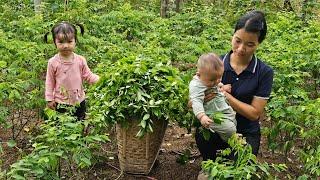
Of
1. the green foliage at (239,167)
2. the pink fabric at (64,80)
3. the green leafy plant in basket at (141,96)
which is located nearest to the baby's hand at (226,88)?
the green leafy plant in basket at (141,96)

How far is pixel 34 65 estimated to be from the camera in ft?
15.9

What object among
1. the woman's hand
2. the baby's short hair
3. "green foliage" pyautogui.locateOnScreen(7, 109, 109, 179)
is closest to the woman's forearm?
the woman's hand

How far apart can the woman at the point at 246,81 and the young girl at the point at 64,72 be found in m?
1.33

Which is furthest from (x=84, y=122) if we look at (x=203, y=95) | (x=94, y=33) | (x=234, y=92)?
(x=94, y=33)

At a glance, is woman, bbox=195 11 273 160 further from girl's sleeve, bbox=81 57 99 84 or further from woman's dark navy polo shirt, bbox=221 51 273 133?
girl's sleeve, bbox=81 57 99 84

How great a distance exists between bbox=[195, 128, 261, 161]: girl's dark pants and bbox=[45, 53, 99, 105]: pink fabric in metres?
1.30

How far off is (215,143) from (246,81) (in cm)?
55

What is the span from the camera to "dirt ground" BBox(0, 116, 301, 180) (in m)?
3.91

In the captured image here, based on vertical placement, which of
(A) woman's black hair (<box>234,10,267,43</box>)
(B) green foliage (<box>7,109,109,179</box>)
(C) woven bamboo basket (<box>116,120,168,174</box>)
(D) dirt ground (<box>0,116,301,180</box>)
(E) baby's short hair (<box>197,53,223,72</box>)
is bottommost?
(D) dirt ground (<box>0,116,301,180</box>)

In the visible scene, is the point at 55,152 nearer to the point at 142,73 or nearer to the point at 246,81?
the point at 142,73

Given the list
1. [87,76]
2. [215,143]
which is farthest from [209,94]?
[87,76]

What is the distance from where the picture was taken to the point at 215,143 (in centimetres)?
350

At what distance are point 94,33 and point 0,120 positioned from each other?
3.47 metres

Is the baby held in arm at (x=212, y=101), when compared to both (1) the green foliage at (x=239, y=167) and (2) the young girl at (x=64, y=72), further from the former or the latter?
(2) the young girl at (x=64, y=72)
